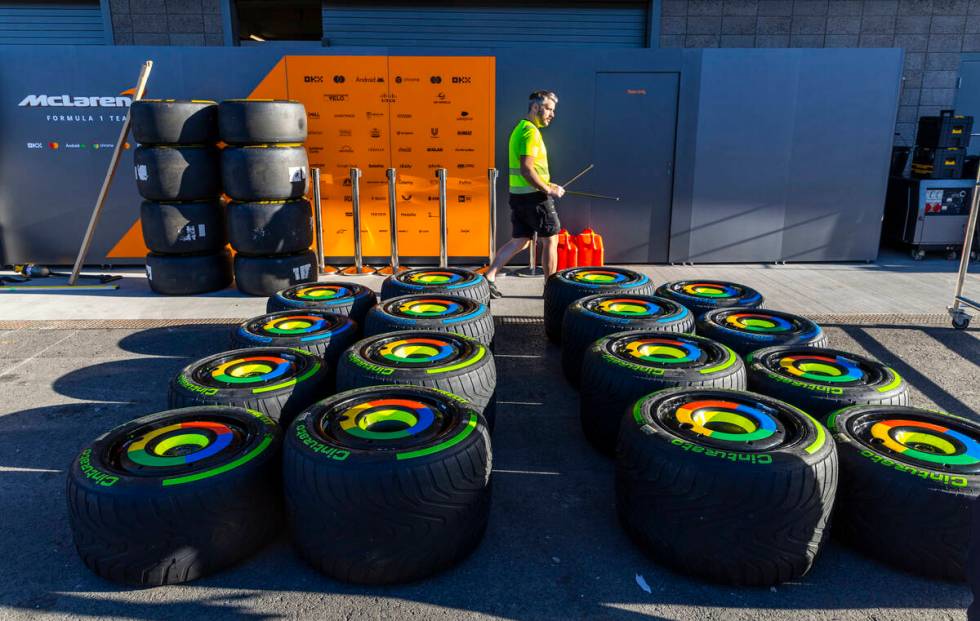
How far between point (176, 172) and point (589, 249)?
4113mm

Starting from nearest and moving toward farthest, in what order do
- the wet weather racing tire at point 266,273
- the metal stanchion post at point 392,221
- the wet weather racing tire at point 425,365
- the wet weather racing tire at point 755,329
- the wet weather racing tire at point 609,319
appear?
the wet weather racing tire at point 425,365
the wet weather racing tire at point 755,329
the wet weather racing tire at point 609,319
the wet weather racing tire at point 266,273
the metal stanchion post at point 392,221

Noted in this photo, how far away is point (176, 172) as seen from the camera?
6.33m

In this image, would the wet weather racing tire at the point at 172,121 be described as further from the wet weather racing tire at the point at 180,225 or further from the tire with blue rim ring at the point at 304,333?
the tire with blue rim ring at the point at 304,333

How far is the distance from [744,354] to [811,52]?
5.38 m

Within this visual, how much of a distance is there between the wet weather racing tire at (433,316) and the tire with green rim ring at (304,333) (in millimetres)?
165

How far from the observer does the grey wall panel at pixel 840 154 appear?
7574 mm

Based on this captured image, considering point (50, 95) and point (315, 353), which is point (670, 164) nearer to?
point (315, 353)

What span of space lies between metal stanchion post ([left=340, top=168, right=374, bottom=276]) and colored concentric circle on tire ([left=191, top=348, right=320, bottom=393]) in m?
4.07

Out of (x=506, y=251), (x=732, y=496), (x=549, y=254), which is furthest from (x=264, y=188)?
(x=732, y=496)

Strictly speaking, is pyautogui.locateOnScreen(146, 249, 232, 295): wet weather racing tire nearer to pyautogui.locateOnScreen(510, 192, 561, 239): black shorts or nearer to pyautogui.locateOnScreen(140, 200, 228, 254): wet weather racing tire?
pyautogui.locateOnScreen(140, 200, 228, 254): wet weather racing tire

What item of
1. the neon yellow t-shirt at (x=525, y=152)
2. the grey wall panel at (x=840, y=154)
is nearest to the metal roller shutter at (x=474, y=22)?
the grey wall panel at (x=840, y=154)

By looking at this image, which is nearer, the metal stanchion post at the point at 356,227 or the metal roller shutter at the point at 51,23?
the metal stanchion post at the point at 356,227

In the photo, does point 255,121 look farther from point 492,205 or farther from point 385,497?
point 385,497

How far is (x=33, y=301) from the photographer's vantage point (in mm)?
6250
